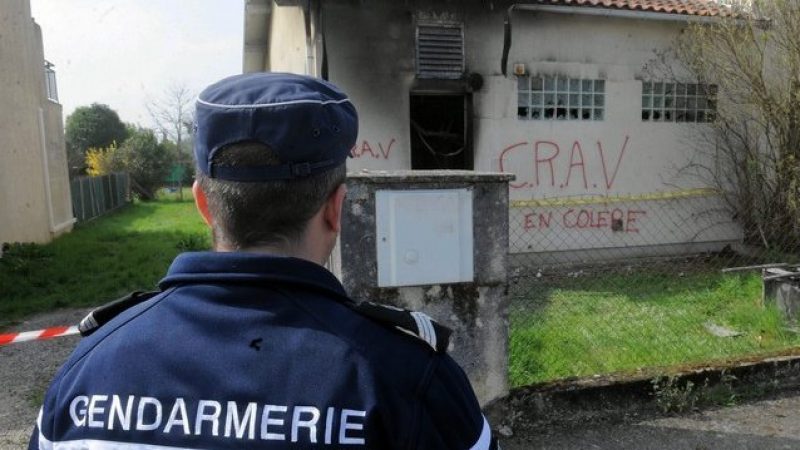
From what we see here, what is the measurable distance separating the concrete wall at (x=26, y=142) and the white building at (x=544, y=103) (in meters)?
5.76

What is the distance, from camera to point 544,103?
820 cm

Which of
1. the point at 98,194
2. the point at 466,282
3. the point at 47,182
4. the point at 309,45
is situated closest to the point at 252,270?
the point at 466,282

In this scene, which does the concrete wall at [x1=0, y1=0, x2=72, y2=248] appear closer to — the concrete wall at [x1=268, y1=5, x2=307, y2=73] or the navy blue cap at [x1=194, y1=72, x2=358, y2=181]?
the concrete wall at [x1=268, y1=5, x2=307, y2=73]

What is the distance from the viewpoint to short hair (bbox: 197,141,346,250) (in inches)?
39.4

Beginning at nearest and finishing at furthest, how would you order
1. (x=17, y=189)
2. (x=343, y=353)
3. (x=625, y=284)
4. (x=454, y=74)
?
(x=343, y=353), (x=625, y=284), (x=454, y=74), (x=17, y=189)

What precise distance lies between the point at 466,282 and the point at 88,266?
814 centimetres

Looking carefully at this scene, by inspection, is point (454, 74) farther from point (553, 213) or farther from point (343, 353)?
point (343, 353)

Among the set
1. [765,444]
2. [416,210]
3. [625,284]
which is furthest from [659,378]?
[625,284]

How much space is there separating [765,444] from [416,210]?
7.69 ft

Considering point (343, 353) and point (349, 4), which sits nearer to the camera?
point (343, 353)

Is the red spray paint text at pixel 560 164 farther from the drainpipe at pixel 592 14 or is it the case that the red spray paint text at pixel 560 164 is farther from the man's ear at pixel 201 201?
the man's ear at pixel 201 201

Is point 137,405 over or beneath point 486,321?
over

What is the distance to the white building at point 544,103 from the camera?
295 inches

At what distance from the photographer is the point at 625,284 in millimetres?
7188
